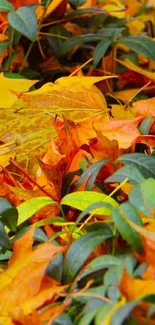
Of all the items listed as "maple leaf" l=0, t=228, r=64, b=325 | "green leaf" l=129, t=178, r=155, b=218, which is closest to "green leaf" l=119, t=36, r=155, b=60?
"green leaf" l=129, t=178, r=155, b=218

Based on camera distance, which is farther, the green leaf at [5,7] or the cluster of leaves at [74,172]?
the green leaf at [5,7]

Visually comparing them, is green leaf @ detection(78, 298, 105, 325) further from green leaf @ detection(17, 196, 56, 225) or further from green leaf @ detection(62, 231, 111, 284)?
green leaf @ detection(17, 196, 56, 225)

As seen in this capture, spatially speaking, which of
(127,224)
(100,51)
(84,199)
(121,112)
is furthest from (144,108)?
(127,224)

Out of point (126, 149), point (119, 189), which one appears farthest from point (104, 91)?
point (119, 189)

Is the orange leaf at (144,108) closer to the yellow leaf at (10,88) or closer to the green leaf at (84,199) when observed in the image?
the yellow leaf at (10,88)

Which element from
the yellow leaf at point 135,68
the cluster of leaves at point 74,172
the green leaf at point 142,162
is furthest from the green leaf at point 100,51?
the green leaf at point 142,162
